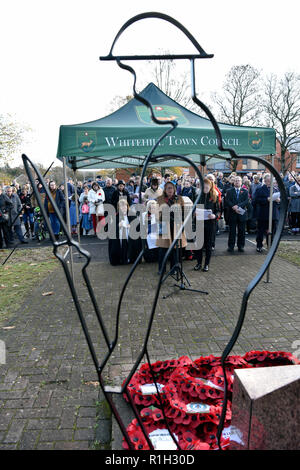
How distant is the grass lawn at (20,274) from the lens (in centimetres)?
529

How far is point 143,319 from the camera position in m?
4.56

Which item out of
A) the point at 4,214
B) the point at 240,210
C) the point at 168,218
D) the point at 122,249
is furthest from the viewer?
the point at 4,214

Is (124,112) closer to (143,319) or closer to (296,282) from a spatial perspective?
(143,319)

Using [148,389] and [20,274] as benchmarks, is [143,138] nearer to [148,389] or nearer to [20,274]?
[148,389]

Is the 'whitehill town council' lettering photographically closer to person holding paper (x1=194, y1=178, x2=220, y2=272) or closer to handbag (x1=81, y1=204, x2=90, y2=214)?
person holding paper (x1=194, y1=178, x2=220, y2=272)

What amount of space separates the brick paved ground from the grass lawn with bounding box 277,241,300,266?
121 centimetres

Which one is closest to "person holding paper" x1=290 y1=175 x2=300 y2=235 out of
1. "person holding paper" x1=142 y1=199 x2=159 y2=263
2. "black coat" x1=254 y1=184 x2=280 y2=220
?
"black coat" x1=254 y1=184 x2=280 y2=220

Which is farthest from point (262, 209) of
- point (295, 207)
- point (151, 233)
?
point (295, 207)

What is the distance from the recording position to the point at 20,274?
7219 millimetres

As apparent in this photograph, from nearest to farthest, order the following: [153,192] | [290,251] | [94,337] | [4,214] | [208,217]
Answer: [94,337] < [208,217] < [153,192] < [290,251] < [4,214]

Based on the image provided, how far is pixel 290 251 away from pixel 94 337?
271 inches

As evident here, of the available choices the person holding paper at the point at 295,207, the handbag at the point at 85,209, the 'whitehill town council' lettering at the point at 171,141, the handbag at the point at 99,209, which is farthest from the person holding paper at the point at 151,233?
the person holding paper at the point at 295,207

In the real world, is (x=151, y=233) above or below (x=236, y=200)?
below
